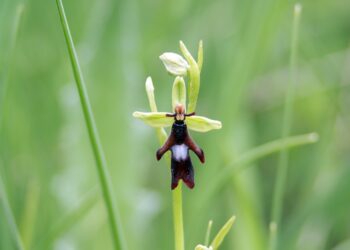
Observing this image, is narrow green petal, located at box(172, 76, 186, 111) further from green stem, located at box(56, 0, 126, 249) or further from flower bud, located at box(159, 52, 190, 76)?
green stem, located at box(56, 0, 126, 249)

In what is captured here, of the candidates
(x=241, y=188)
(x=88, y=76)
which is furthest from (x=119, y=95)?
(x=241, y=188)

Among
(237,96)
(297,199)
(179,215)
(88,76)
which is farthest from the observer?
(297,199)

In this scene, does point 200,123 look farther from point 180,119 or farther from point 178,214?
point 178,214

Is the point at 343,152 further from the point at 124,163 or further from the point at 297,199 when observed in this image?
the point at 124,163

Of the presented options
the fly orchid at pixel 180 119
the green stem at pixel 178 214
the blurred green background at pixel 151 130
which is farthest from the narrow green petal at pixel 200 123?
the blurred green background at pixel 151 130

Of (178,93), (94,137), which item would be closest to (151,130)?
(178,93)

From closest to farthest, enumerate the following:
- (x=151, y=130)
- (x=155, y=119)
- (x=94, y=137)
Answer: (x=94, y=137) < (x=155, y=119) < (x=151, y=130)

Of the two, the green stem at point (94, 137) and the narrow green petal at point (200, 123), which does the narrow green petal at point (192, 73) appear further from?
the green stem at point (94, 137)
